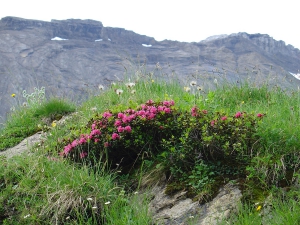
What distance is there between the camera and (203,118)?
3617mm

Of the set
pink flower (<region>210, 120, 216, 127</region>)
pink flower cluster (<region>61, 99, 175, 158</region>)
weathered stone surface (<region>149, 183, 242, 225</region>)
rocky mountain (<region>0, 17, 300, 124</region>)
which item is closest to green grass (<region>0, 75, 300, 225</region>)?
weathered stone surface (<region>149, 183, 242, 225</region>)

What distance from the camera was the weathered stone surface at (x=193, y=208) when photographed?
9.02 ft

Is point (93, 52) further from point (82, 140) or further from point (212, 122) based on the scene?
point (212, 122)

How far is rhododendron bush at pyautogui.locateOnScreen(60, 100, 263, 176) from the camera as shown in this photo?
3.36 meters

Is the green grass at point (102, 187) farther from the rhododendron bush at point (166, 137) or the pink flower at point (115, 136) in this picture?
the pink flower at point (115, 136)

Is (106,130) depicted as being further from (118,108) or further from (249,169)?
(249,169)

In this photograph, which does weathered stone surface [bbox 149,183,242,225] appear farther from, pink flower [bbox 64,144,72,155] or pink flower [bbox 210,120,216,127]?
pink flower [bbox 64,144,72,155]

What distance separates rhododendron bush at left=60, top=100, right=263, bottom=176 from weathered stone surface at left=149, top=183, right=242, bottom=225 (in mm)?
395

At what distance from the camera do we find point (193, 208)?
2939 millimetres

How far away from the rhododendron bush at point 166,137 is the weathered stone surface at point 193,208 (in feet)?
1.29

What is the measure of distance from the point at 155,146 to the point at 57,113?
13.3ft

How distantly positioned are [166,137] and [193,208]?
1.17 metres

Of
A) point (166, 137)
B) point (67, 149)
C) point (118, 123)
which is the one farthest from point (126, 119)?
point (67, 149)

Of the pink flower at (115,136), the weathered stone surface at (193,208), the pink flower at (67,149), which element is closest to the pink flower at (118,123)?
the pink flower at (115,136)
